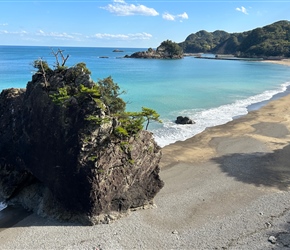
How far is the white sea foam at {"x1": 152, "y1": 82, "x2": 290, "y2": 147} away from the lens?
2842cm

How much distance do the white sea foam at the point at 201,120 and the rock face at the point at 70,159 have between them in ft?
34.3

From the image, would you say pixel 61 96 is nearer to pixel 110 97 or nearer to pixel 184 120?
pixel 110 97

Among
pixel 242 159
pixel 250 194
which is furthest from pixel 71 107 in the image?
pixel 242 159

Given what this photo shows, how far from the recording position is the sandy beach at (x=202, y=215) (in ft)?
43.0

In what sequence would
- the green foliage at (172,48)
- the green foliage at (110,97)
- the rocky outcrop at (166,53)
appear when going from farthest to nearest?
the green foliage at (172,48), the rocky outcrop at (166,53), the green foliage at (110,97)

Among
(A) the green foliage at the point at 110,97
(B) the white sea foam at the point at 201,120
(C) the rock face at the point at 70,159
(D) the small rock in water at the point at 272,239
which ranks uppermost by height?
(A) the green foliage at the point at 110,97

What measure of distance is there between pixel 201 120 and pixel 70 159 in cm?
2281

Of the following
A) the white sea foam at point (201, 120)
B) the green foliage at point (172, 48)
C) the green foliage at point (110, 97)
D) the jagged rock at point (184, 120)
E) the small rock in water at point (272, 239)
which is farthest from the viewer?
the green foliage at point (172, 48)

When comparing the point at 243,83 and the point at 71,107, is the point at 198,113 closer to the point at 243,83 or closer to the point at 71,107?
the point at 71,107

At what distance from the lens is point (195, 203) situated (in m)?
16.3

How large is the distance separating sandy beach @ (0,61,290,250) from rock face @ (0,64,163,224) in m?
0.97

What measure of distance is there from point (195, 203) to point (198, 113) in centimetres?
2350

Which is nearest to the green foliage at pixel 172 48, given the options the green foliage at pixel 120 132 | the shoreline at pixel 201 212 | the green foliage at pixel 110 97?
the shoreline at pixel 201 212

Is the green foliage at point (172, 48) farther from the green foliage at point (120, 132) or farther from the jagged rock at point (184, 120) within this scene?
the green foliage at point (120, 132)
